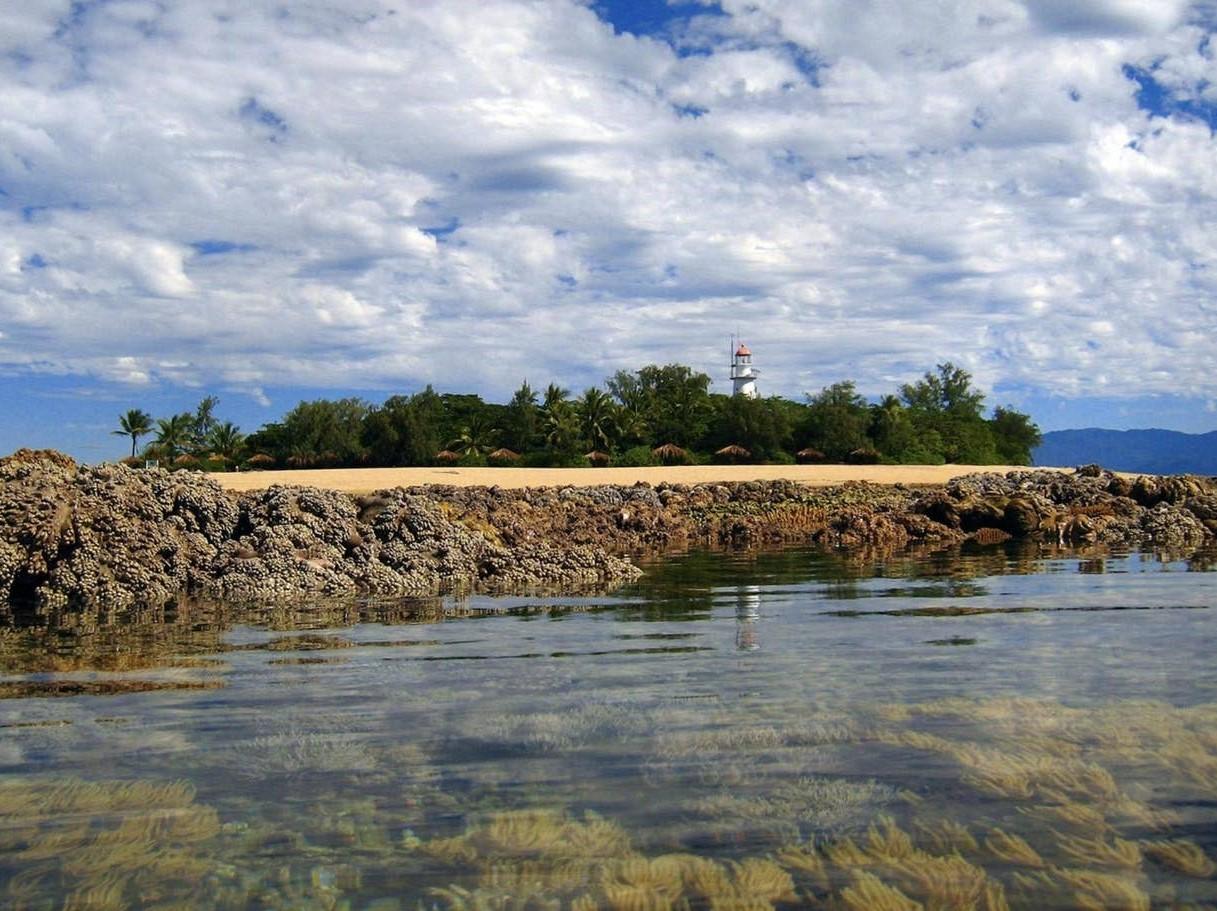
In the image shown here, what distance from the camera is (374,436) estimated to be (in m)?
79.0

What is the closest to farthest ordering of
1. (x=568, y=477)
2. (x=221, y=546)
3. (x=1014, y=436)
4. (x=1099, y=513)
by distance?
(x=221, y=546), (x=1099, y=513), (x=568, y=477), (x=1014, y=436)

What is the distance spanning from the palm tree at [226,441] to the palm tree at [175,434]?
2883mm

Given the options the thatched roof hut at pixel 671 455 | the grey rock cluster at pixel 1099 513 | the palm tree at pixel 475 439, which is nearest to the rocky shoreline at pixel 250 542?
the grey rock cluster at pixel 1099 513

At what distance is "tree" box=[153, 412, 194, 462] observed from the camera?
8325 cm

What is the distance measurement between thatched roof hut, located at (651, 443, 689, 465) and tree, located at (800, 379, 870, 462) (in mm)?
9927

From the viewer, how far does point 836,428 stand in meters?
79.4

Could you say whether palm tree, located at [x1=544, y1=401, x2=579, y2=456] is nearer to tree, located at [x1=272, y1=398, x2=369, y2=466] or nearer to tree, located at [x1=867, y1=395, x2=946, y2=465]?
tree, located at [x1=272, y1=398, x2=369, y2=466]

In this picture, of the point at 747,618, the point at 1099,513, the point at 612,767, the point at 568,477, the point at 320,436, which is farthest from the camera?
the point at 320,436

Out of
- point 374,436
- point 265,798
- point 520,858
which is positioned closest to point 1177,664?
point 520,858

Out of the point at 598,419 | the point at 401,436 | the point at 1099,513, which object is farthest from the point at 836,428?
the point at 1099,513

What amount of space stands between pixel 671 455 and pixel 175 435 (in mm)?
40241

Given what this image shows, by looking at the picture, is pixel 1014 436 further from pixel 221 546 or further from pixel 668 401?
pixel 221 546

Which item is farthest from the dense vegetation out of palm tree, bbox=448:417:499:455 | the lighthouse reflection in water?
the lighthouse reflection in water

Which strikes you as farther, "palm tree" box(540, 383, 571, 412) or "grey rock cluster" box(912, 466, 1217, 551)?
"palm tree" box(540, 383, 571, 412)
